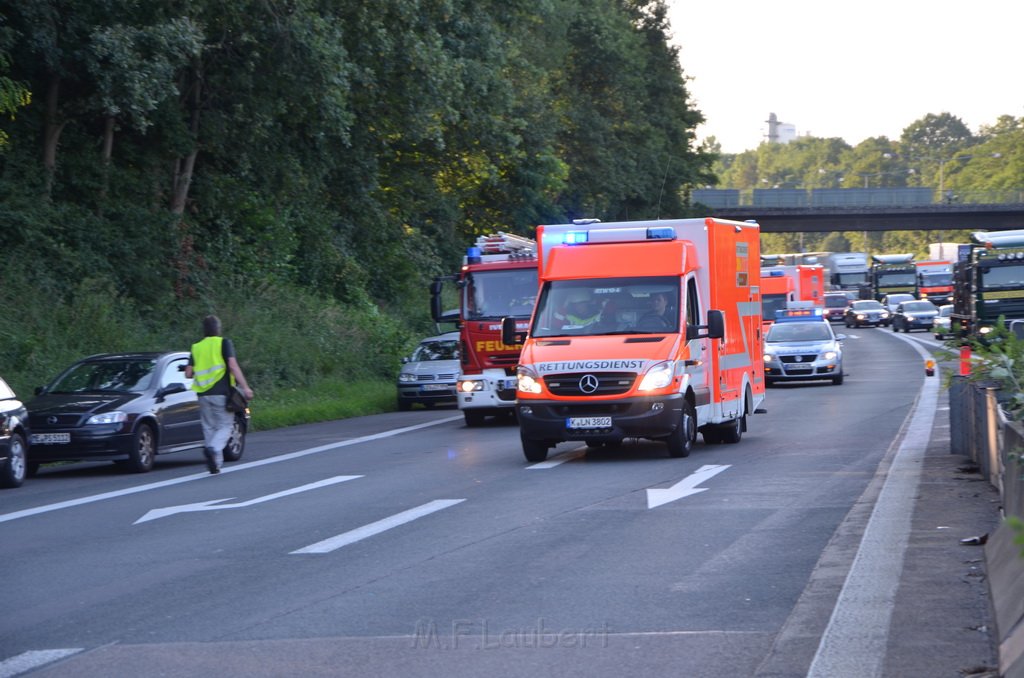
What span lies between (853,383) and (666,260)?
56.6 feet

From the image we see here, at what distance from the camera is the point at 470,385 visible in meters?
23.9

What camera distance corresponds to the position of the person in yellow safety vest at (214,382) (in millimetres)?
16766

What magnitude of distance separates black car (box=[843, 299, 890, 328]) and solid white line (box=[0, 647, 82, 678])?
78093 mm

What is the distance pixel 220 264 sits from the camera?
3444cm

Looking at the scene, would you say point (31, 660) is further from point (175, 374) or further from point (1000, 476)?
point (175, 374)

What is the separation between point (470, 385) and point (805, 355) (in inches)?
456

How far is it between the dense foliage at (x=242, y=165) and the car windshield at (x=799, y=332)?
8.86m

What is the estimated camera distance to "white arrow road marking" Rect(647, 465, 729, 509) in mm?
13117

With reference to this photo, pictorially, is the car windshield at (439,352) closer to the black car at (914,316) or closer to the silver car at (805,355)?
the silver car at (805,355)

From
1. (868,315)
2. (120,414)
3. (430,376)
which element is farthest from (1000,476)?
(868,315)

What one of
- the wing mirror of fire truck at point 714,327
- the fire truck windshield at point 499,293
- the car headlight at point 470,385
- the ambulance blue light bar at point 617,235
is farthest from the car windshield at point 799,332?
the wing mirror of fire truck at point 714,327

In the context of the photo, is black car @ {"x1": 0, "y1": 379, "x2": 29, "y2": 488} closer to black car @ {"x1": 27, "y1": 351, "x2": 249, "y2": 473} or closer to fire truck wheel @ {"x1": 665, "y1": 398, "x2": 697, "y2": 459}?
black car @ {"x1": 27, "y1": 351, "x2": 249, "y2": 473}

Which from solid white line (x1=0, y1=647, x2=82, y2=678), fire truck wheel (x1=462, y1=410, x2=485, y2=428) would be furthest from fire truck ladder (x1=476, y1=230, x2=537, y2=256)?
solid white line (x1=0, y1=647, x2=82, y2=678)

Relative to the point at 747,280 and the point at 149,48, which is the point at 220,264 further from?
the point at 747,280
